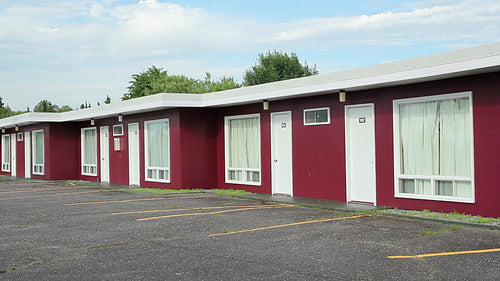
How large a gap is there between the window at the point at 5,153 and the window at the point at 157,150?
1469 cm

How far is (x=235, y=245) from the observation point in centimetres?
843

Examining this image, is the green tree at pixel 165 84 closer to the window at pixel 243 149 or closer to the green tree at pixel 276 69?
the green tree at pixel 276 69

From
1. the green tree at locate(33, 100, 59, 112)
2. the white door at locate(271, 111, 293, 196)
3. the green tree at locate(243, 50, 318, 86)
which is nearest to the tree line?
the green tree at locate(243, 50, 318, 86)

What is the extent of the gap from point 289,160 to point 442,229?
648 centimetres

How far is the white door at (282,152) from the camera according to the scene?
15.5 metres

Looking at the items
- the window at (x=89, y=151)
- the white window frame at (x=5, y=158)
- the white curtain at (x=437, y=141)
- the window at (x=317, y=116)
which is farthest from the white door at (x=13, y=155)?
the white curtain at (x=437, y=141)

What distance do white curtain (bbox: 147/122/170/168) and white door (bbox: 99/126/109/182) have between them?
12.8 ft

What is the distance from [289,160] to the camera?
1551 centimetres

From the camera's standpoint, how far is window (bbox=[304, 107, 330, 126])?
14306mm

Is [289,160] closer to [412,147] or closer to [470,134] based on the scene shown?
[412,147]

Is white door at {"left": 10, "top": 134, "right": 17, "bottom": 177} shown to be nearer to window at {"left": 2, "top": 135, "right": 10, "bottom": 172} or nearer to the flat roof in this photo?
window at {"left": 2, "top": 135, "right": 10, "bottom": 172}

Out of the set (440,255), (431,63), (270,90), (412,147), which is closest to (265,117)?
(270,90)

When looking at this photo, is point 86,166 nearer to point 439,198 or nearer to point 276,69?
point 439,198

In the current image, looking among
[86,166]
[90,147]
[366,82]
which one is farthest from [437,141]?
[86,166]
